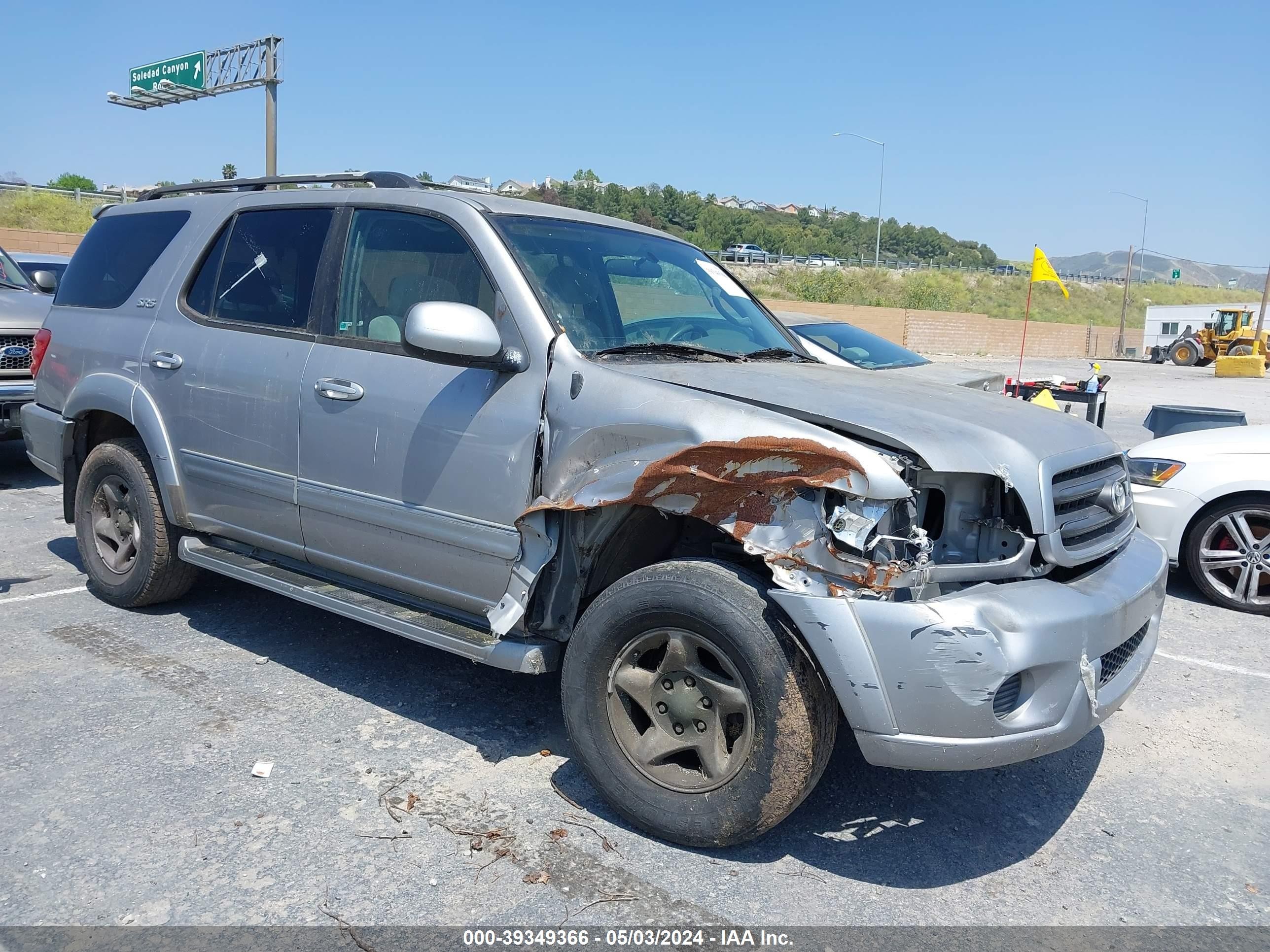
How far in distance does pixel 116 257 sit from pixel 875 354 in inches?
258

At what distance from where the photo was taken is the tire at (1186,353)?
3778 centimetres

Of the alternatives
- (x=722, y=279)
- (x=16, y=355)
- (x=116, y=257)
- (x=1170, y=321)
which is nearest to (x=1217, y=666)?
(x=722, y=279)

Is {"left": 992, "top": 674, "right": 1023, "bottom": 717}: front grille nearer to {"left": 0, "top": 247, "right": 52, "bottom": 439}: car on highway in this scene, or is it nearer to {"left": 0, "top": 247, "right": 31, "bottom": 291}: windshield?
{"left": 0, "top": 247, "right": 52, "bottom": 439}: car on highway

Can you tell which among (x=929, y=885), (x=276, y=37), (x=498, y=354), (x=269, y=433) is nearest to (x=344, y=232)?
(x=269, y=433)

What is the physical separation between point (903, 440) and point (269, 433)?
2632mm

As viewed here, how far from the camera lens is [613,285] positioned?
401 centimetres

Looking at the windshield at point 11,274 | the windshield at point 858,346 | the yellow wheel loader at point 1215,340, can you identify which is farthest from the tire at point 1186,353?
the windshield at point 11,274

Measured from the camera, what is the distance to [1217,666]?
4.96 m

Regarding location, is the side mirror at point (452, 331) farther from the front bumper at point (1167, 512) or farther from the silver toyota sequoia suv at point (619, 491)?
the front bumper at point (1167, 512)

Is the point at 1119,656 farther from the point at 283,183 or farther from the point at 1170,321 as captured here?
the point at 1170,321

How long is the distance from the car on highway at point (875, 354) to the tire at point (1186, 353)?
1283 inches

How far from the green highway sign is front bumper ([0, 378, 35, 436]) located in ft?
69.3

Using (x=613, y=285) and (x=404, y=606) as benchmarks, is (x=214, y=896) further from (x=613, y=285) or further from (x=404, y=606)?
(x=613, y=285)

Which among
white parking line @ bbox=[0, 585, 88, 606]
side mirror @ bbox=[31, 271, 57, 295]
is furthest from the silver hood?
side mirror @ bbox=[31, 271, 57, 295]
